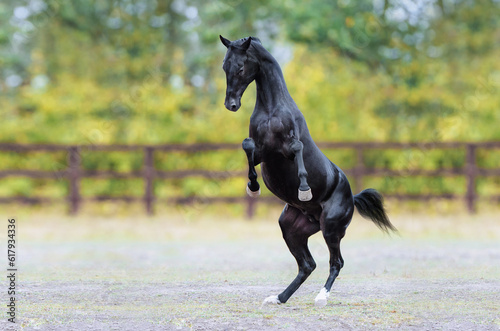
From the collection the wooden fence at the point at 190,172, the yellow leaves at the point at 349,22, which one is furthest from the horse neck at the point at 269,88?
the yellow leaves at the point at 349,22

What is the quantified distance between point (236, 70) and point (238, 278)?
2.92 m

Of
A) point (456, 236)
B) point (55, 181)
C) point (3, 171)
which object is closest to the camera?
point (456, 236)

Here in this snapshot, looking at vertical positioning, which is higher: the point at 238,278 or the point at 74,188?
the point at 74,188

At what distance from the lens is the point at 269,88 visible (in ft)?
19.8

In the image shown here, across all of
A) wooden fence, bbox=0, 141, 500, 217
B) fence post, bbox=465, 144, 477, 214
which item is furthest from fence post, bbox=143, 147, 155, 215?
fence post, bbox=465, 144, 477, 214

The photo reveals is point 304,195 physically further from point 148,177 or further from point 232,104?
point 148,177

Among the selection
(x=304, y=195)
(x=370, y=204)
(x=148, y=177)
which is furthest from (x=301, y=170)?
(x=148, y=177)

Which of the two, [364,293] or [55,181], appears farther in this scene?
[55,181]

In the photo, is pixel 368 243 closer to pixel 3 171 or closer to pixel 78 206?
pixel 78 206

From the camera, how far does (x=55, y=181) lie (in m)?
16.8

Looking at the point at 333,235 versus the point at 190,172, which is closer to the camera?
the point at 333,235

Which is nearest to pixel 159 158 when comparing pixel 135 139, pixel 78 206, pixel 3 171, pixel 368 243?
pixel 135 139

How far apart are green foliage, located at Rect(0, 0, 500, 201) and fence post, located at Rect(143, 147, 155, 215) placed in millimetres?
924

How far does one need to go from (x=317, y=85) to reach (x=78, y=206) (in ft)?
21.0
